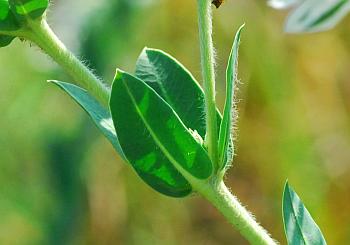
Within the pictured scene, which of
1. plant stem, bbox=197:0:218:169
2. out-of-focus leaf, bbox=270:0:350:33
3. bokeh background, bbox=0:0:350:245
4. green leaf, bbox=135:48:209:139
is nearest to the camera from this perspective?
plant stem, bbox=197:0:218:169

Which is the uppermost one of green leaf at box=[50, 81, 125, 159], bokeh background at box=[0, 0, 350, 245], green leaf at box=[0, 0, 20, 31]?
green leaf at box=[0, 0, 20, 31]

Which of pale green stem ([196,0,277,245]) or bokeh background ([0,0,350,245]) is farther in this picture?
bokeh background ([0,0,350,245])

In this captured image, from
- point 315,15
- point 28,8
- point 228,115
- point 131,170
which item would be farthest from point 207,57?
point 131,170

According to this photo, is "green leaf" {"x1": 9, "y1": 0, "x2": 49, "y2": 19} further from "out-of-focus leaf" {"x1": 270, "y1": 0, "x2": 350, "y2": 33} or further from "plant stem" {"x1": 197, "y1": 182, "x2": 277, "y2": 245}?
"out-of-focus leaf" {"x1": 270, "y1": 0, "x2": 350, "y2": 33}

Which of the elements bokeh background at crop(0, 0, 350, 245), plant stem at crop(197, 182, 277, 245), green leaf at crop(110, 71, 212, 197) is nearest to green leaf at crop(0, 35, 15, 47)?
green leaf at crop(110, 71, 212, 197)

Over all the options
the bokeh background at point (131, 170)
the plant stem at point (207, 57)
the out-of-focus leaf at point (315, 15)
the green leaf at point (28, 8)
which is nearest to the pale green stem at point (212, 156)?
the plant stem at point (207, 57)

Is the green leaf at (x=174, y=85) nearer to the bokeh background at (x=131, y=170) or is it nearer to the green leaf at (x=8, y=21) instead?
the green leaf at (x=8, y=21)

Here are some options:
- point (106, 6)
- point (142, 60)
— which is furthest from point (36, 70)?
point (142, 60)
